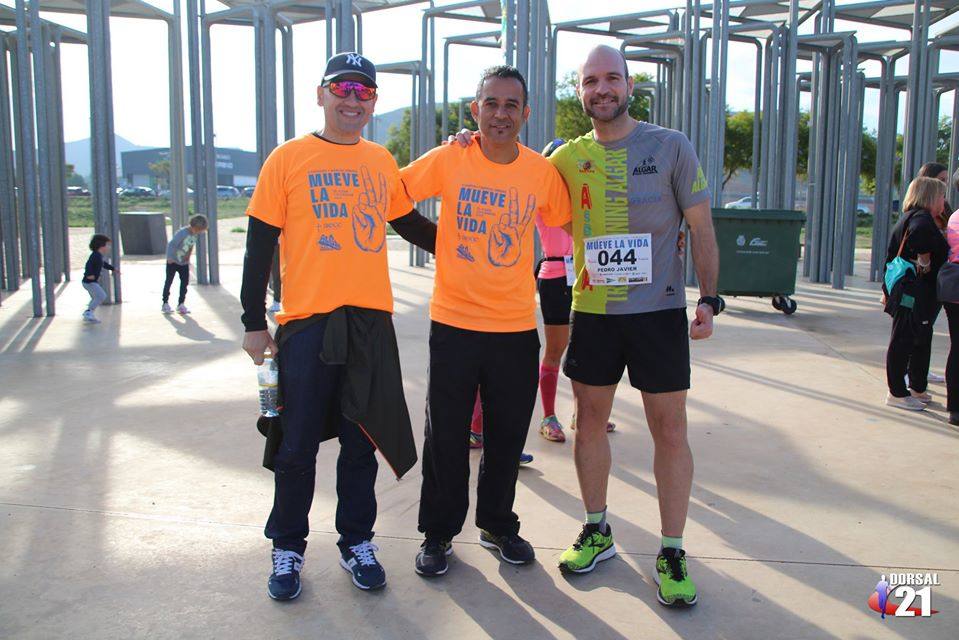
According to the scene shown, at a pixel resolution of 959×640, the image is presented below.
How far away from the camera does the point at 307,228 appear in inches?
122

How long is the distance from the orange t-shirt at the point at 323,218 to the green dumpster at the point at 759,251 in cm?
812

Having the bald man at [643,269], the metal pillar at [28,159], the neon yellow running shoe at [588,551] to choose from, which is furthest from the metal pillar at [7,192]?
the neon yellow running shoe at [588,551]

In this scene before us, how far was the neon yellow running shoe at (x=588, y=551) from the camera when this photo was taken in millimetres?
3289

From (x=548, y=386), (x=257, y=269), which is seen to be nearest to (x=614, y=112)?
(x=257, y=269)

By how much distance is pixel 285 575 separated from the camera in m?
3.08

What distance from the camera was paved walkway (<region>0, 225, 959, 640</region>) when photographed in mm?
2932

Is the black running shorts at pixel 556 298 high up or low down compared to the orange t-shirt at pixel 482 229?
down

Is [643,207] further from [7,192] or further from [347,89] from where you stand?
[7,192]

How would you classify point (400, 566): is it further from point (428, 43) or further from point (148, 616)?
point (428, 43)

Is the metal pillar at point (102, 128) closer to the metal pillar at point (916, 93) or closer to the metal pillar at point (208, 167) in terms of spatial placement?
the metal pillar at point (208, 167)

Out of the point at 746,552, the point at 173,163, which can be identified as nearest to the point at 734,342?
the point at 746,552

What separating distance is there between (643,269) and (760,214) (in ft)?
27.2

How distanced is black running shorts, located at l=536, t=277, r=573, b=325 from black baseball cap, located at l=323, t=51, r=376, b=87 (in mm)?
2004

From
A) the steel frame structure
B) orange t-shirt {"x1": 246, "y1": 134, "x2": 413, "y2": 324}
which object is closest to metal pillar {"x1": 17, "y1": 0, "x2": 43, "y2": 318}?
the steel frame structure
